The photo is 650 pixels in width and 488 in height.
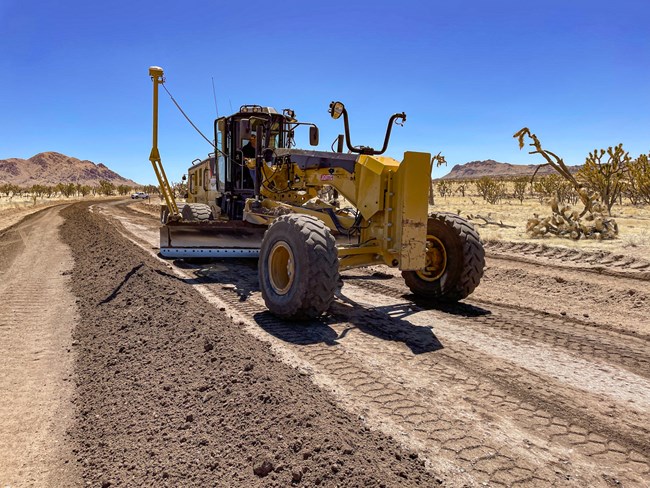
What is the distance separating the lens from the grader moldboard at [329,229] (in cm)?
536

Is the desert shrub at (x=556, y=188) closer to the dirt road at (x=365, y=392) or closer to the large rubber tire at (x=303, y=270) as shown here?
the dirt road at (x=365, y=392)

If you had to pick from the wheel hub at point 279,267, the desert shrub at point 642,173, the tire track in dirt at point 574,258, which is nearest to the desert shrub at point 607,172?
the desert shrub at point 642,173

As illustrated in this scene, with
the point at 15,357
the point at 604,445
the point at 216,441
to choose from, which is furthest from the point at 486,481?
the point at 15,357

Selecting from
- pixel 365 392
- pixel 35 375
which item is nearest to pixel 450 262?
pixel 365 392

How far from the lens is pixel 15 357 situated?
19.1 ft

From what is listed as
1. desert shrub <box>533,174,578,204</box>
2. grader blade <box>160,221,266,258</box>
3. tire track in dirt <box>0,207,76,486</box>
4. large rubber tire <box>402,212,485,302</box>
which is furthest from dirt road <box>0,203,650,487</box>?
desert shrub <box>533,174,578,204</box>

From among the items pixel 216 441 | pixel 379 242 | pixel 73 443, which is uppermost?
pixel 379 242

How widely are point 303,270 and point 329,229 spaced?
2.32ft

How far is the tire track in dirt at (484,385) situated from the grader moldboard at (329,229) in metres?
0.48

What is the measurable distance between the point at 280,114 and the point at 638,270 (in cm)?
739

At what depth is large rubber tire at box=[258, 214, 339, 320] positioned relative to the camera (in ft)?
17.0

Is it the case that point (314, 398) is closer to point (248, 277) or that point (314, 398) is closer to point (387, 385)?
point (387, 385)

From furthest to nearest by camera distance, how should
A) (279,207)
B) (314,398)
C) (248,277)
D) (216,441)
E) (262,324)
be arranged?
1. (248,277)
2. (279,207)
3. (262,324)
4. (314,398)
5. (216,441)

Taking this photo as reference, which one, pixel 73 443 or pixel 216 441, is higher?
pixel 216 441
